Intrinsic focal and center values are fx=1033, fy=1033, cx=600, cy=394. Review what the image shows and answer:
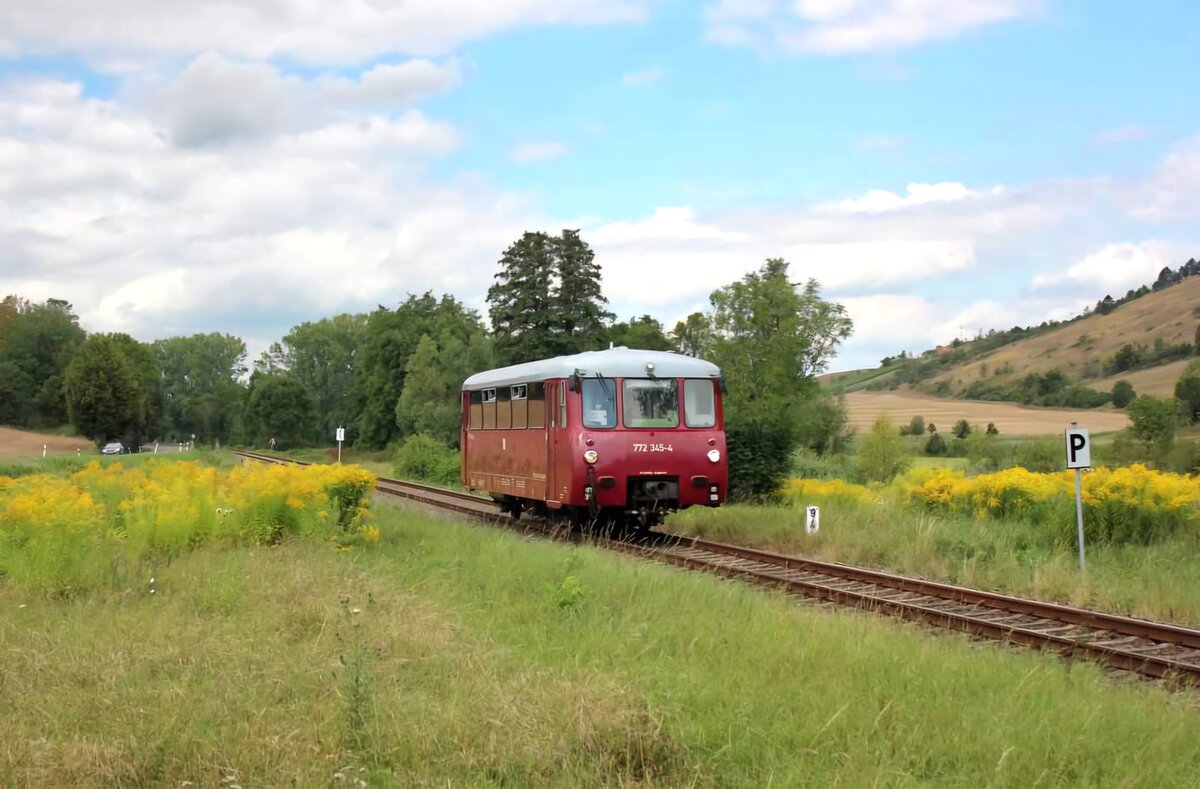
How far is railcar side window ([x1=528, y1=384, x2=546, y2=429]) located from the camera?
18.1 m

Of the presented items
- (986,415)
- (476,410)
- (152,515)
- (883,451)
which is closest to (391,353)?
(883,451)

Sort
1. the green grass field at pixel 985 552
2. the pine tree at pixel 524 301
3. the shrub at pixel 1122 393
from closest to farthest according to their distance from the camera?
the green grass field at pixel 985 552, the pine tree at pixel 524 301, the shrub at pixel 1122 393

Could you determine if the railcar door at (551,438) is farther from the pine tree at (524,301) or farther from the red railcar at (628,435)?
the pine tree at (524,301)

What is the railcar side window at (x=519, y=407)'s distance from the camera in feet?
63.1

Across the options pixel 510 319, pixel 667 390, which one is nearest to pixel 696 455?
pixel 667 390

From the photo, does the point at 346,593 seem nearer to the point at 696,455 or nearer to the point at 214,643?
the point at 214,643

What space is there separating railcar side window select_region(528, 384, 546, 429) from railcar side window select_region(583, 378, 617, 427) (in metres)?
1.25

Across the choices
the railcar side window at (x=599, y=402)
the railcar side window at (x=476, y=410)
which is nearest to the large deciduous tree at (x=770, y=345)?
the railcar side window at (x=476, y=410)

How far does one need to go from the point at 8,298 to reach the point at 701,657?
5295 inches

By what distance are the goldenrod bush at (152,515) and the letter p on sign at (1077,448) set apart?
9.26 metres

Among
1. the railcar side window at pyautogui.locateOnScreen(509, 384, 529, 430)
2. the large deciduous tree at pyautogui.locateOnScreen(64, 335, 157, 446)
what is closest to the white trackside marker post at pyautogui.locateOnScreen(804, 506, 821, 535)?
the railcar side window at pyautogui.locateOnScreen(509, 384, 529, 430)

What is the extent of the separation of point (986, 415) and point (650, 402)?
69377 millimetres

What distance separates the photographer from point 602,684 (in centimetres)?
673

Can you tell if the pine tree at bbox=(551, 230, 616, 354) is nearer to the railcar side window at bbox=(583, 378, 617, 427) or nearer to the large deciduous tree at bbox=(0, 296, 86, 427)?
the railcar side window at bbox=(583, 378, 617, 427)
